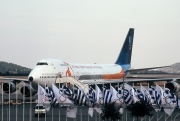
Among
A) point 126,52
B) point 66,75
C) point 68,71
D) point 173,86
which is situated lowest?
point 173,86

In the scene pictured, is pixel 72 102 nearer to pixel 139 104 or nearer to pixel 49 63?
pixel 139 104

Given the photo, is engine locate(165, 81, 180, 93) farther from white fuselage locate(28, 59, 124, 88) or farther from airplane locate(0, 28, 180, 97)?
white fuselage locate(28, 59, 124, 88)

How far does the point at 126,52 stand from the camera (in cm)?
11044

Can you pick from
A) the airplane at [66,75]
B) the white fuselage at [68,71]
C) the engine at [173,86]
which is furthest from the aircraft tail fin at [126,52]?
the engine at [173,86]

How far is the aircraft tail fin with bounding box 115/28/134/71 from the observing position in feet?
362

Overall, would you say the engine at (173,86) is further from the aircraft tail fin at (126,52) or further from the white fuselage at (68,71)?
the aircraft tail fin at (126,52)

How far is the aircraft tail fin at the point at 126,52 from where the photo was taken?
110312mm

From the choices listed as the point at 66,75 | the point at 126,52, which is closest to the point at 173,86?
the point at 66,75

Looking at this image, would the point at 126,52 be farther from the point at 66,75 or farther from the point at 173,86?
the point at 173,86

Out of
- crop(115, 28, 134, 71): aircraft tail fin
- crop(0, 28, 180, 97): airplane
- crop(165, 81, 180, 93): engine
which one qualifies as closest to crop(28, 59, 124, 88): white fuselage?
crop(0, 28, 180, 97): airplane

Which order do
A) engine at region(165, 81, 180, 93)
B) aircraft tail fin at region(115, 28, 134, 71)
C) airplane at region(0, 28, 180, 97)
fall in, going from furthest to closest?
aircraft tail fin at region(115, 28, 134, 71) → engine at region(165, 81, 180, 93) → airplane at region(0, 28, 180, 97)

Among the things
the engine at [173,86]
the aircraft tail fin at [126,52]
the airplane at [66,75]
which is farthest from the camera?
the aircraft tail fin at [126,52]

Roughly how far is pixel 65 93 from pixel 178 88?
29.0 meters

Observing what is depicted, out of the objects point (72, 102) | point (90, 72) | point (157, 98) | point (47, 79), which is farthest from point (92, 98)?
point (90, 72)
